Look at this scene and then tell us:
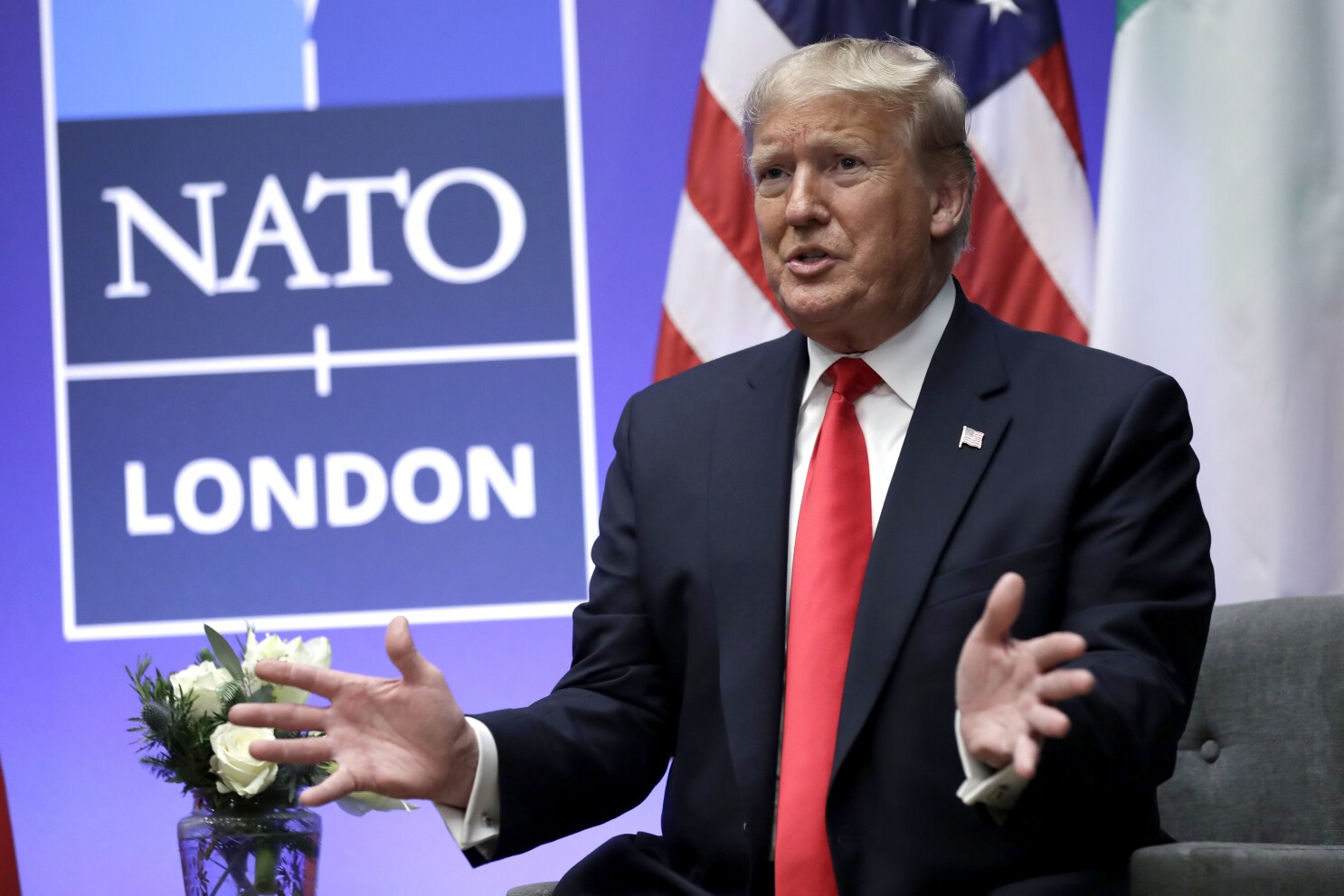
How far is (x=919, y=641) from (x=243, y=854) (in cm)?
93

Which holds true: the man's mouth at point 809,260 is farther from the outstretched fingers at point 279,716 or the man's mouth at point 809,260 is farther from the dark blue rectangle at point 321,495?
the dark blue rectangle at point 321,495

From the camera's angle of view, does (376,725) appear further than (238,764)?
No

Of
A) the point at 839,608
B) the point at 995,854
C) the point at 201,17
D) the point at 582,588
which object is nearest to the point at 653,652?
the point at 839,608

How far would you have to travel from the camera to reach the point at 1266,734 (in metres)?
2.09

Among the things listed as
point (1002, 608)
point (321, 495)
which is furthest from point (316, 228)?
point (1002, 608)

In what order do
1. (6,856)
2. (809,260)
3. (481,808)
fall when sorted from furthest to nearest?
(6,856), (809,260), (481,808)

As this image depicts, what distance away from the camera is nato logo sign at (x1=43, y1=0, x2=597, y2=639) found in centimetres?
304

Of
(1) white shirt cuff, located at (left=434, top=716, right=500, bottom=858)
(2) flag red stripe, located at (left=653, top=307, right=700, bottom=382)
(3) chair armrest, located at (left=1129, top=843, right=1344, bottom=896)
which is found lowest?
(3) chair armrest, located at (left=1129, top=843, right=1344, bottom=896)

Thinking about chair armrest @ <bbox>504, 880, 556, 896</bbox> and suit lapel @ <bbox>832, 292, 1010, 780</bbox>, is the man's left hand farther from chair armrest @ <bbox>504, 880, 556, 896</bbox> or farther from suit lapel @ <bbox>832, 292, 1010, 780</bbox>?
chair armrest @ <bbox>504, 880, 556, 896</bbox>

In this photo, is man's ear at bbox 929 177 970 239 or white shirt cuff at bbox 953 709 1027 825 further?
man's ear at bbox 929 177 970 239

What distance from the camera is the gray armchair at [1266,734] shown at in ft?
6.64

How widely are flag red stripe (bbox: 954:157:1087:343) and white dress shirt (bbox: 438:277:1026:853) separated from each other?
91 centimetres

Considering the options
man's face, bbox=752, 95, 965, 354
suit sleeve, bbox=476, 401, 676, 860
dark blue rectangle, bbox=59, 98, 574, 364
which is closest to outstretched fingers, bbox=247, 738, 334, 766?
suit sleeve, bbox=476, 401, 676, 860

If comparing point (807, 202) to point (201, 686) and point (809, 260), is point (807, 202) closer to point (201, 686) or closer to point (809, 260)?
point (809, 260)
